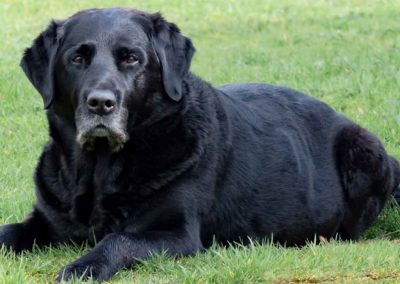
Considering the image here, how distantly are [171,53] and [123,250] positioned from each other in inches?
50.7

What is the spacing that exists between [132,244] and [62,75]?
3.64ft

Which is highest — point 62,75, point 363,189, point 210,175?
point 62,75

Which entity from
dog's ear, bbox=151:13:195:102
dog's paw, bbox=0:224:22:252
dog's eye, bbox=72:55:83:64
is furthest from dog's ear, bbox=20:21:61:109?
dog's paw, bbox=0:224:22:252

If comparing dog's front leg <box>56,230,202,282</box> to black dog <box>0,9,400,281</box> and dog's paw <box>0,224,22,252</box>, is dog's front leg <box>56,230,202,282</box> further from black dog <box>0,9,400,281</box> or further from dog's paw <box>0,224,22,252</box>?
dog's paw <box>0,224,22,252</box>

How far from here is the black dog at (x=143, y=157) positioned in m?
5.18

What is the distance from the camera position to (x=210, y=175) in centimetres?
564

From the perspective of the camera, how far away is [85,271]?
4688 mm

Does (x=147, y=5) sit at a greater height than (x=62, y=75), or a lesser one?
lesser

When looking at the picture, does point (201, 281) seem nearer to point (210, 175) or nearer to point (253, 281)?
point (253, 281)

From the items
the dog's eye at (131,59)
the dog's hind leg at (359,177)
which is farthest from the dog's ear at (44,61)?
the dog's hind leg at (359,177)

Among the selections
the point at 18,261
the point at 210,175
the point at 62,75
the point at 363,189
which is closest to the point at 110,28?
the point at 62,75

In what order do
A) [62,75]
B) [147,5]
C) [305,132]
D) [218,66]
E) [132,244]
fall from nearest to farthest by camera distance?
[132,244]
[62,75]
[305,132]
[218,66]
[147,5]

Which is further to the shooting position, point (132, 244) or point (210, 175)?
point (210, 175)

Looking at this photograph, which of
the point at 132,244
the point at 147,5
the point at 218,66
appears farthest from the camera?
the point at 147,5
